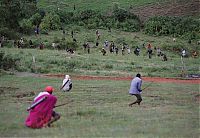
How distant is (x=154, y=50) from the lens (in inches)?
2253

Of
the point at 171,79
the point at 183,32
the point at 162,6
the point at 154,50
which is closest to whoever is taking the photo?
the point at 171,79

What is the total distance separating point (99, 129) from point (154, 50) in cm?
4356

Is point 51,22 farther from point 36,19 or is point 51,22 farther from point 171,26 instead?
point 171,26

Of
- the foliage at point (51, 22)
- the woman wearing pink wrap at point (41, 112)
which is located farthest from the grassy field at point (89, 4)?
the woman wearing pink wrap at point (41, 112)

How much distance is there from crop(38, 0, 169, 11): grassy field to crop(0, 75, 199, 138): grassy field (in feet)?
189

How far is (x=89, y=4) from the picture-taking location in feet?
295

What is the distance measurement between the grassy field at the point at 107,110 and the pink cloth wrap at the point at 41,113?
0.25 metres

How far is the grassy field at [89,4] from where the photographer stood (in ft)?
288

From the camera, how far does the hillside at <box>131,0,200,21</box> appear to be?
83188 mm

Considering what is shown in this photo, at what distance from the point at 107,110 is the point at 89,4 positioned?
7224 cm

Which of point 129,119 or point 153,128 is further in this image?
point 129,119

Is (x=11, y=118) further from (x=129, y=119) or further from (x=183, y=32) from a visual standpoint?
(x=183, y=32)

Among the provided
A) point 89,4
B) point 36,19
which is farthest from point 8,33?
point 89,4

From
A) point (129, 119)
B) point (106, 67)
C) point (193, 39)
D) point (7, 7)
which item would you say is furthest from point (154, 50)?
point (129, 119)
